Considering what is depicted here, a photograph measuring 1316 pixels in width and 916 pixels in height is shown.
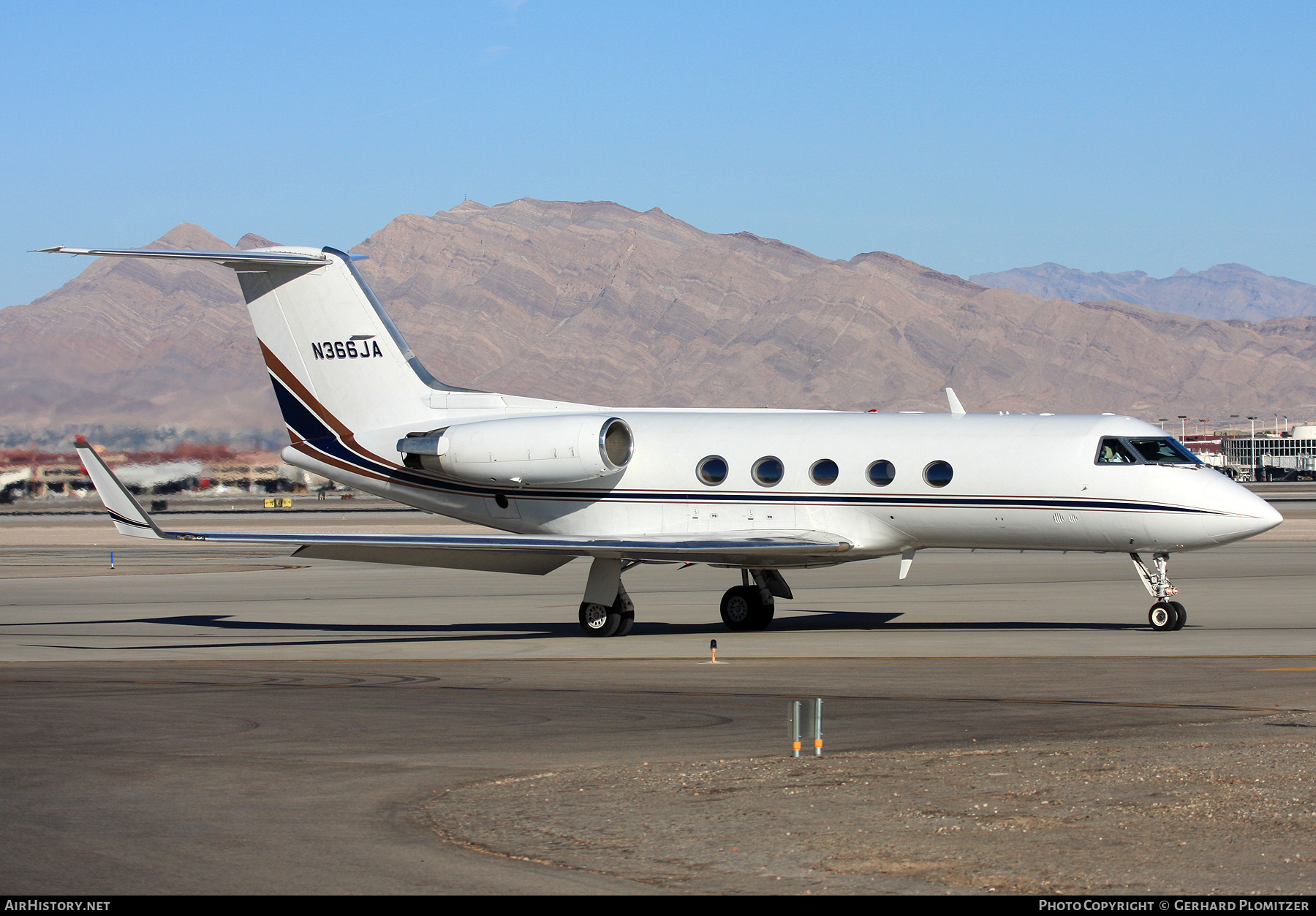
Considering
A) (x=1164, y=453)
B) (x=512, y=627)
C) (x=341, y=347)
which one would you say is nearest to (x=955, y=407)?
(x=1164, y=453)

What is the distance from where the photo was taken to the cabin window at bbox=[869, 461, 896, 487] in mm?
22906

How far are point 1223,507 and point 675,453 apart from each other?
334 inches

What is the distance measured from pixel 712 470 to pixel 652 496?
3.72 ft

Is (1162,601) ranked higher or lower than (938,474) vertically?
lower

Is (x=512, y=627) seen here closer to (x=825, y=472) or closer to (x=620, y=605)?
(x=620, y=605)

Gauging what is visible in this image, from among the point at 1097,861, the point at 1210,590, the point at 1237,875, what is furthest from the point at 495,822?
the point at 1210,590

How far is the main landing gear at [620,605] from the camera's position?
23.0 m

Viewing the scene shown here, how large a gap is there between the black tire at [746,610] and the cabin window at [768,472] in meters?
1.80

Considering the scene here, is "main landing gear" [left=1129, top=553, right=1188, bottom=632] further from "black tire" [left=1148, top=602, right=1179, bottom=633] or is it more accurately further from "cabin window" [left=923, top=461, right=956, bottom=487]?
"cabin window" [left=923, top=461, right=956, bottom=487]

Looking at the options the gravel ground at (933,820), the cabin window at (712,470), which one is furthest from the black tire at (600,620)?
the gravel ground at (933,820)

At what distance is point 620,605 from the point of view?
76.0 ft

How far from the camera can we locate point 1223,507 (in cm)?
2147
